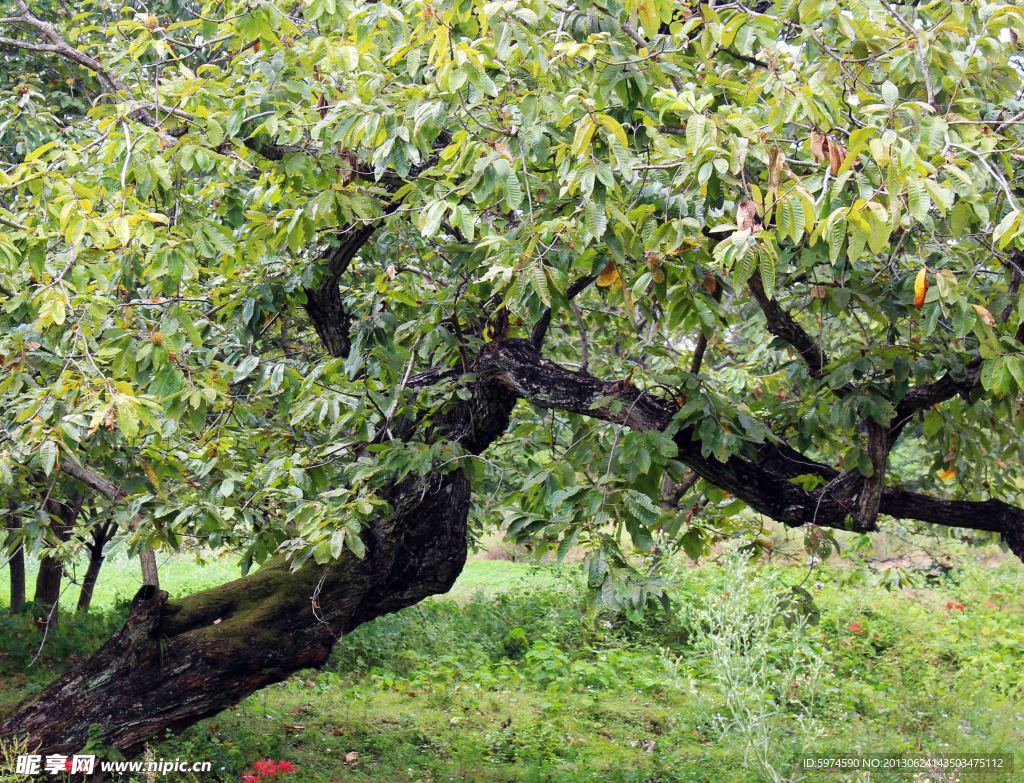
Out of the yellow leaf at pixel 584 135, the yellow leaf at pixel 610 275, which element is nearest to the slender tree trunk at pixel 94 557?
the yellow leaf at pixel 610 275

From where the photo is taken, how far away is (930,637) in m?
8.31

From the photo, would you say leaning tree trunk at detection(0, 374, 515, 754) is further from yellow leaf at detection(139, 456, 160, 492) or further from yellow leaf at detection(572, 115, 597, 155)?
yellow leaf at detection(572, 115, 597, 155)

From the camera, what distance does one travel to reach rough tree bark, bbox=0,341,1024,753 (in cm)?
388

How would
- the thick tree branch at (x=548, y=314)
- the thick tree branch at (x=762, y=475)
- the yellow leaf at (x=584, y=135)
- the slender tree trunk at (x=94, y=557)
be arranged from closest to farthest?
1. the yellow leaf at (x=584, y=135)
2. the thick tree branch at (x=762, y=475)
3. the thick tree branch at (x=548, y=314)
4. the slender tree trunk at (x=94, y=557)

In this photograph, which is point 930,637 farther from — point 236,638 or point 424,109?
point 424,109

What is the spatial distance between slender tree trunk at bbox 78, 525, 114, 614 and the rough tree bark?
257 centimetres

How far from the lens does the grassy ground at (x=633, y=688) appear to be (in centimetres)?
507

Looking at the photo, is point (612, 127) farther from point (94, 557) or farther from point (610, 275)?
point (94, 557)

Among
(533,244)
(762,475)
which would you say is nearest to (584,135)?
(533,244)

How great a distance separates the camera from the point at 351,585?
4.38 metres

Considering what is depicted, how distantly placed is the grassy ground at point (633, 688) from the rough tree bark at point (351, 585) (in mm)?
578

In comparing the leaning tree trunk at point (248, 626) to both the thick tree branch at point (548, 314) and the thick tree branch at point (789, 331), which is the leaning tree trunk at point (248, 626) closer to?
the thick tree branch at point (548, 314)

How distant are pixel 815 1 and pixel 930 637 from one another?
7.23 m

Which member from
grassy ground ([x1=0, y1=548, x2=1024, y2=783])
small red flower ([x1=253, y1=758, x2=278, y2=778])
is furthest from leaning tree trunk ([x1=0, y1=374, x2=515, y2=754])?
grassy ground ([x1=0, y1=548, x2=1024, y2=783])
